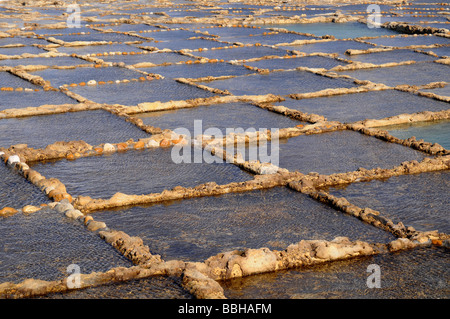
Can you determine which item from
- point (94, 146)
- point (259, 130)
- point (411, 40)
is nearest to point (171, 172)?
point (94, 146)

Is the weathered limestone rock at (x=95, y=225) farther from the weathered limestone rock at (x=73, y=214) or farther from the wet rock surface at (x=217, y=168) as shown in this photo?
the weathered limestone rock at (x=73, y=214)

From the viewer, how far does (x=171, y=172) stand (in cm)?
950

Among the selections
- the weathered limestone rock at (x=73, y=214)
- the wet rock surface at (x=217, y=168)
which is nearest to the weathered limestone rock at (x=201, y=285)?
the wet rock surface at (x=217, y=168)

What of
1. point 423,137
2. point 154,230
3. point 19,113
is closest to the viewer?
point 154,230

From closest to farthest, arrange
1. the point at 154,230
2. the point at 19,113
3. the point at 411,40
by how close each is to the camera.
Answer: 1. the point at 154,230
2. the point at 19,113
3. the point at 411,40

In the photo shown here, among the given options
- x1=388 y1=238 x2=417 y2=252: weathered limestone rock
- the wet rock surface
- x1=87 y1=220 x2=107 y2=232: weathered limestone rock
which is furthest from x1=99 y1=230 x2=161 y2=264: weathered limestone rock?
x1=388 y1=238 x2=417 y2=252: weathered limestone rock

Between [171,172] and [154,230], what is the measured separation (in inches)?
80.0

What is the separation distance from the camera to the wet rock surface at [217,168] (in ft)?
21.7

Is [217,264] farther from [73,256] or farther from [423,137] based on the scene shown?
[423,137]

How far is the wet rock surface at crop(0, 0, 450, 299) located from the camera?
6613 mm

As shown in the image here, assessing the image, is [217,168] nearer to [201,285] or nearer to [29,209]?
[29,209]

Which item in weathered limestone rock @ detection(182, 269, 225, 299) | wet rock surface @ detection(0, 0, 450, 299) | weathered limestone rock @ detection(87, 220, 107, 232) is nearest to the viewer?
weathered limestone rock @ detection(182, 269, 225, 299)

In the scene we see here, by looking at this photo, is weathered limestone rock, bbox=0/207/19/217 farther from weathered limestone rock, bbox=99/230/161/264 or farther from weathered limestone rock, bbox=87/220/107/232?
weathered limestone rock, bbox=99/230/161/264

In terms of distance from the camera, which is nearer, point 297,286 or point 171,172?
point 297,286
